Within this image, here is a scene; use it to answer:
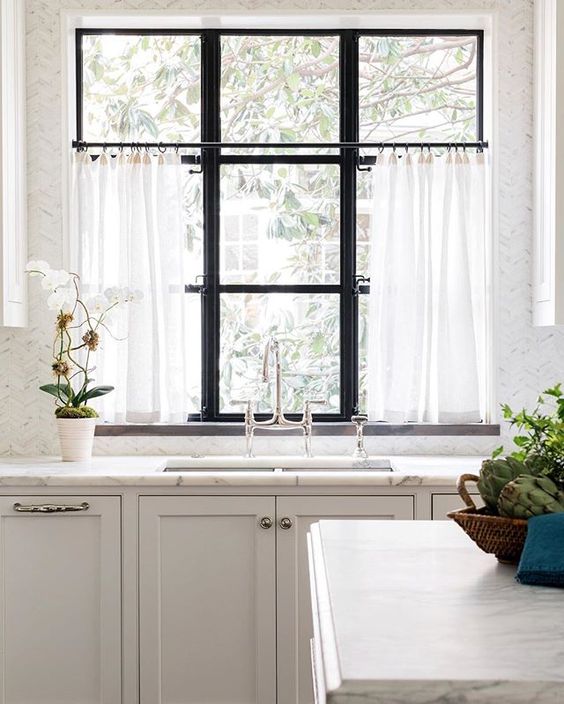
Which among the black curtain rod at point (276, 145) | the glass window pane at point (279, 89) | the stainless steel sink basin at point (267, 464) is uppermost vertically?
the glass window pane at point (279, 89)

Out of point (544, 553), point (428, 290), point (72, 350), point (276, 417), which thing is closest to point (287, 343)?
point (276, 417)

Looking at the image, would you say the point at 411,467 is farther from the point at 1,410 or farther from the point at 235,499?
the point at 1,410

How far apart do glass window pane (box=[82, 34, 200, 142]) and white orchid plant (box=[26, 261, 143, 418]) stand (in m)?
0.66

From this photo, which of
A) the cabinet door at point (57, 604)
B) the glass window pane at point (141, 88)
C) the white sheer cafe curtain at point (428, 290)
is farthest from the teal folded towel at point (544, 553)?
the glass window pane at point (141, 88)

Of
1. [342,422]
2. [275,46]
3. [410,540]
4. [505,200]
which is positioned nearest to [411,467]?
[342,422]

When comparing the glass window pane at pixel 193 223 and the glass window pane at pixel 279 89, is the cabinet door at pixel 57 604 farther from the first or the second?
the glass window pane at pixel 279 89

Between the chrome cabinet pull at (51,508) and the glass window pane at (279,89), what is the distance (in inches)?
63.5

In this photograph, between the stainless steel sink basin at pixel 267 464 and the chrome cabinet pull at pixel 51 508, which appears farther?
the stainless steel sink basin at pixel 267 464

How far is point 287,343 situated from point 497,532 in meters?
2.24

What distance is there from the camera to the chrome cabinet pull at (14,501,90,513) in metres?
2.79

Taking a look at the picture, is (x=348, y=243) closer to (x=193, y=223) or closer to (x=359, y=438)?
(x=193, y=223)

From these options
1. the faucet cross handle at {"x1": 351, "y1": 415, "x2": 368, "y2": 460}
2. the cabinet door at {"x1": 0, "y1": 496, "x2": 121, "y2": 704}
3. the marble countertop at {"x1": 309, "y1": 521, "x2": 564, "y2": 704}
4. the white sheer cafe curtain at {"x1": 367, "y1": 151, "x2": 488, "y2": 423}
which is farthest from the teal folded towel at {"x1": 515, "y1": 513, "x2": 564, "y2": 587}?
the white sheer cafe curtain at {"x1": 367, "y1": 151, "x2": 488, "y2": 423}

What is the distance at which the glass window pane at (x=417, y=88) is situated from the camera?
352 cm

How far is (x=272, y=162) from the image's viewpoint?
3.51m
